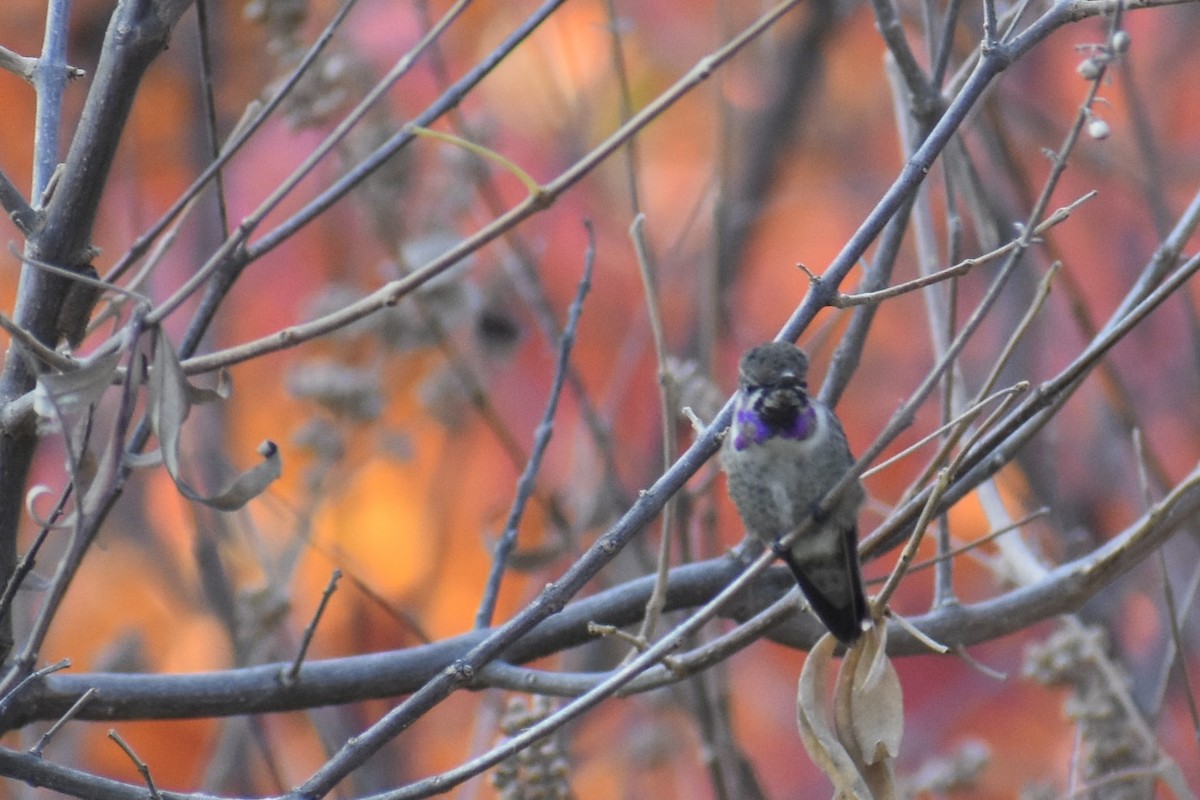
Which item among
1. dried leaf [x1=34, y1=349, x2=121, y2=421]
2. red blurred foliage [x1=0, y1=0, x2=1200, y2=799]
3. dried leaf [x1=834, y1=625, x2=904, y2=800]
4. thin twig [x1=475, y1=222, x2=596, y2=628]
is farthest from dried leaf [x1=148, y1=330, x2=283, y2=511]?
red blurred foliage [x1=0, y1=0, x2=1200, y2=799]

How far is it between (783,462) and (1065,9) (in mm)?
500

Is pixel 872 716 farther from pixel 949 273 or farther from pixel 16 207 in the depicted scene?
pixel 16 207

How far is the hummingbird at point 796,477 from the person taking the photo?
1195mm

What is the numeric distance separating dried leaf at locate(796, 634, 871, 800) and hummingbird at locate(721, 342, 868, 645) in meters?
0.04

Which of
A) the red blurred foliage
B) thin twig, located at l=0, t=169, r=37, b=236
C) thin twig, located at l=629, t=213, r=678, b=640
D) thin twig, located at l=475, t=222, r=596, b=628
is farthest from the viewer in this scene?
the red blurred foliage

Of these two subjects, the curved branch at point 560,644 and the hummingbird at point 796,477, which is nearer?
the hummingbird at point 796,477

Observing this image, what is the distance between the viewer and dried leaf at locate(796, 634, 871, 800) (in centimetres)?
117

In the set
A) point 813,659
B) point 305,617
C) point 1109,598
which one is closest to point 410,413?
point 305,617

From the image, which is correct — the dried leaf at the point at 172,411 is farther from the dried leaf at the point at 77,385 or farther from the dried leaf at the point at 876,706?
the dried leaf at the point at 876,706

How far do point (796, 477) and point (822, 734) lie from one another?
0.25 meters

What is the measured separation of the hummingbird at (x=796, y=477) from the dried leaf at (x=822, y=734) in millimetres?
38

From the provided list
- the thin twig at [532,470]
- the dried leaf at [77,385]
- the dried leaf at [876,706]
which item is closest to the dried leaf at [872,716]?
the dried leaf at [876,706]

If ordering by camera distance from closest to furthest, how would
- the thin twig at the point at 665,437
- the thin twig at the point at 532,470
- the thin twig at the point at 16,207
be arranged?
the thin twig at the point at 16,207
the thin twig at the point at 665,437
the thin twig at the point at 532,470

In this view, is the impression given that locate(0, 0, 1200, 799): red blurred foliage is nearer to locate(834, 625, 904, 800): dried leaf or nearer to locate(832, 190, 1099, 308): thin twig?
locate(834, 625, 904, 800): dried leaf
